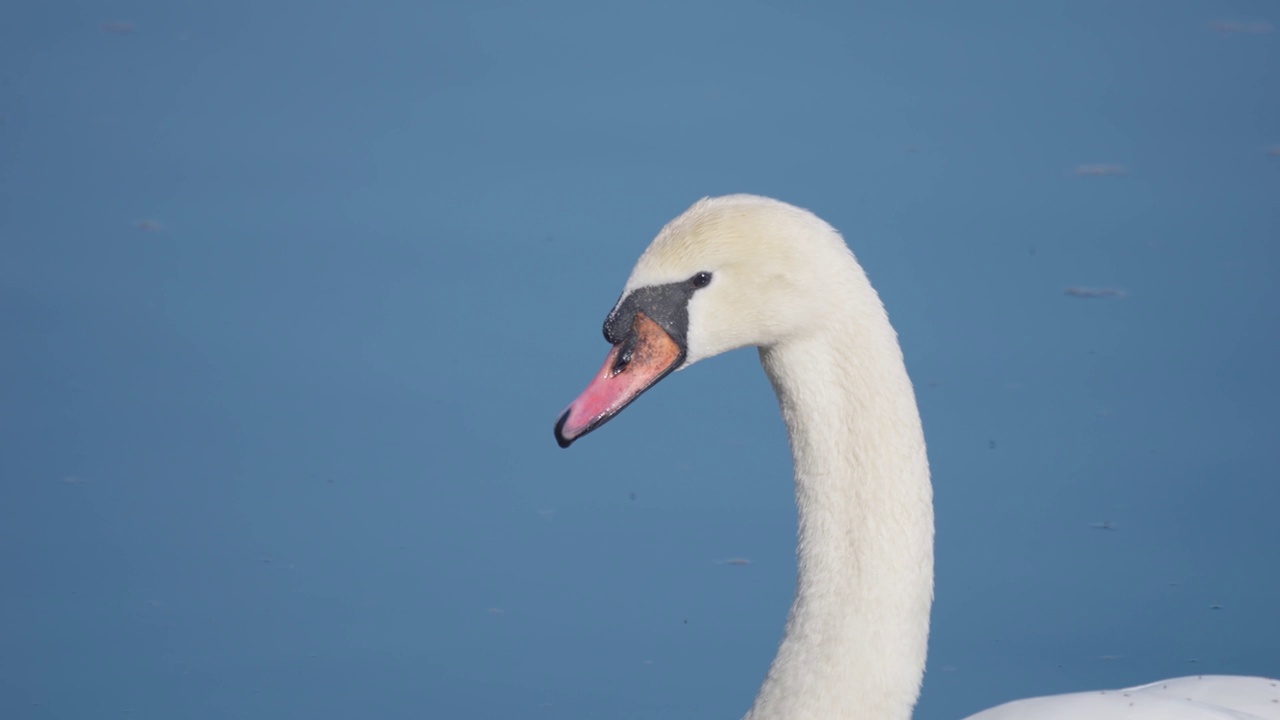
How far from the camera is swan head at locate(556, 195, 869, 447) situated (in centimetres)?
207

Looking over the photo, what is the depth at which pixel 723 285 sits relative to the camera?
212 cm

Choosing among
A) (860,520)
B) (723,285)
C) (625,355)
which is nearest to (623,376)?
(625,355)

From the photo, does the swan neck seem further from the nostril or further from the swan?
the nostril

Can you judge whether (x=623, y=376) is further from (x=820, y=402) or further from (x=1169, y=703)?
(x=1169, y=703)

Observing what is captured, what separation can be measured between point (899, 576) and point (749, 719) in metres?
0.33

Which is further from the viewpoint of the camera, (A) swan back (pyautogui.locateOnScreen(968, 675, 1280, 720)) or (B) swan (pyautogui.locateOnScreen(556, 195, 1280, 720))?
(A) swan back (pyautogui.locateOnScreen(968, 675, 1280, 720))

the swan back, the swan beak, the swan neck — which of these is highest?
the swan beak

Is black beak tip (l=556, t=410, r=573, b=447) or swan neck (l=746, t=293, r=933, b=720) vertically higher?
black beak tip (l=556, t=410, r=573, b=447)

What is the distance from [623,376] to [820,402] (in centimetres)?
27

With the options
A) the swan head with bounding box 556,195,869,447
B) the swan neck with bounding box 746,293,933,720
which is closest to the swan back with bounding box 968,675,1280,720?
the swan neck with bounding box 746,293,933,720

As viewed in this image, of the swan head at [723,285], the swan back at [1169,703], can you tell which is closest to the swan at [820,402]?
the swan head at [723,285]

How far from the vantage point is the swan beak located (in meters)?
2.16

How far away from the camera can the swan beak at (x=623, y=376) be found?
7.07ft

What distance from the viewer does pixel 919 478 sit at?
7.00 feet
